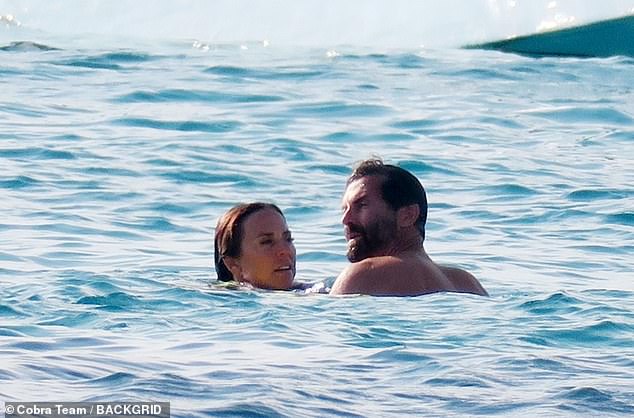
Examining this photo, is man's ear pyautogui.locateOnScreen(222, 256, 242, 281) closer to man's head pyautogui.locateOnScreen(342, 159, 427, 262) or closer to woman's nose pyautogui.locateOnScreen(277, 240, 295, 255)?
woman's nose pyautogui.locateOnScreen(277, 240, 295, 255)

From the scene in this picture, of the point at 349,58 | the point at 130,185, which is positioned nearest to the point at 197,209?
the point at 130,185

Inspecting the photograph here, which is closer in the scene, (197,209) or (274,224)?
(274,224)

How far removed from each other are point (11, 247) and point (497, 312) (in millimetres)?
3176

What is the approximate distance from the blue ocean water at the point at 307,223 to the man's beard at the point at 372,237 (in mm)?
408

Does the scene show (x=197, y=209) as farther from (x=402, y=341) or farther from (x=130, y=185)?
(x=402, y=341)

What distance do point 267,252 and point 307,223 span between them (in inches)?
90.4

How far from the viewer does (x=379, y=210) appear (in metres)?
7.51

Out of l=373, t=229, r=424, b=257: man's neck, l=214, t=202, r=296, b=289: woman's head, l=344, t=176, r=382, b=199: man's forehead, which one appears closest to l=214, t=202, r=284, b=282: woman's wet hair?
l=214, t=202, r=296, b=289: woman's head

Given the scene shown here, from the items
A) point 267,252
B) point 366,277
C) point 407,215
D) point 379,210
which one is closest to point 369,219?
point 379,210

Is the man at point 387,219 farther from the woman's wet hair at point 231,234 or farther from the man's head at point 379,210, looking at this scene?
the woman's wet hair at point 231,234

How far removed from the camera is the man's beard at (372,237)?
7504 mm

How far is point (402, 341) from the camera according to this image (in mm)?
6262

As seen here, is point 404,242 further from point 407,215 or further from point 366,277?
point 366,277

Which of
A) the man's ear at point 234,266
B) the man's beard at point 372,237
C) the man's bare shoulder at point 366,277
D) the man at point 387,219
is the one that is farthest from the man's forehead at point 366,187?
the man's ear at point 234,266
